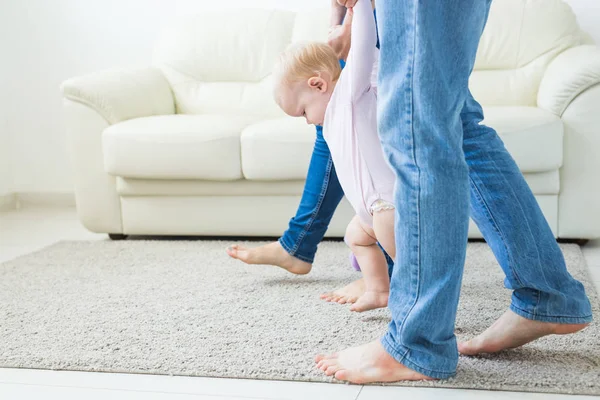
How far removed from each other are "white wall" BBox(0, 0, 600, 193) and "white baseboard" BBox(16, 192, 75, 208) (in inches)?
1.0

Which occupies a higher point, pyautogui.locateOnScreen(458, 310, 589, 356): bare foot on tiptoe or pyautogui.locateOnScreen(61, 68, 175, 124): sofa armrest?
pyautogui.locateOnScreen(61, 68, 175, 124): sofa armrest

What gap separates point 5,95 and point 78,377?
2.56 m

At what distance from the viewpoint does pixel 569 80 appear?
2330 mm

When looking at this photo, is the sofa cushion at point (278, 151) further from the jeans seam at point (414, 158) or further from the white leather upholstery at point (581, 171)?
the jeans seam at point (414, 158)

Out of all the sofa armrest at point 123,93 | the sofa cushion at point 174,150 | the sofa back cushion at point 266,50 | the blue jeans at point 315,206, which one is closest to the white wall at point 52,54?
the sofa back cushion at point 266,50

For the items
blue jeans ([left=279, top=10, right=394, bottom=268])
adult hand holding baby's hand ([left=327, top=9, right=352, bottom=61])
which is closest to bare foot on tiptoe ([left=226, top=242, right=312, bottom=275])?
blue jeans ([left=279, top=10, right=394, bottom=268])

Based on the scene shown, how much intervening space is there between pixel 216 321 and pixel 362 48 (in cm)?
69

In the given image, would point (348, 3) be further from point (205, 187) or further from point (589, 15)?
point (589, 15)

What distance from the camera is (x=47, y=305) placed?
187 centimetres

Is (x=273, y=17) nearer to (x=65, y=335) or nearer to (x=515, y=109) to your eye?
(x=515, y=109)

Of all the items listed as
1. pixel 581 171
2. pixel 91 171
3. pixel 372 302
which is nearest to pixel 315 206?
pixel 372 302

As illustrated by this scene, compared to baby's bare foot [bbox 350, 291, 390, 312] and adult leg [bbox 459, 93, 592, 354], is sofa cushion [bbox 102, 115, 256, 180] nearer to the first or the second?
baby's bare foot [bbox 350, 291, 390, 312]

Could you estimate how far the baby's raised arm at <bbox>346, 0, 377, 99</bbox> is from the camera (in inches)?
52.8

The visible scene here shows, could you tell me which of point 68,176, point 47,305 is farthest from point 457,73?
point 68,176
